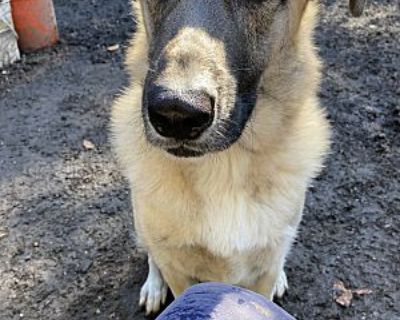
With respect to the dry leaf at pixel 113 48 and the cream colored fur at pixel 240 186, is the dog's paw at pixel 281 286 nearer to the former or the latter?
the cream colored fur at pixel 240 186

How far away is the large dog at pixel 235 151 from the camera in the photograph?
6.41ft

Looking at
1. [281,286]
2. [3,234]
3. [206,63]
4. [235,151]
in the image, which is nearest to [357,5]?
[235,151]

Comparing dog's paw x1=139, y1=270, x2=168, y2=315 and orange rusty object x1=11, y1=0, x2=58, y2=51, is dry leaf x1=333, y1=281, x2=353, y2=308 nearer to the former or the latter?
dog's paw x1=139, y1=270, x2=168, y2=315

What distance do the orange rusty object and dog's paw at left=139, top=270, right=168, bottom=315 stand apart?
201 cm

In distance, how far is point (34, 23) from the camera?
13.4ft

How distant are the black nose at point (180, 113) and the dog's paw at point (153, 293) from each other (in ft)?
3.46

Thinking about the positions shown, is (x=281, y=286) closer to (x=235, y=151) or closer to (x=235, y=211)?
(x=235, y=211)

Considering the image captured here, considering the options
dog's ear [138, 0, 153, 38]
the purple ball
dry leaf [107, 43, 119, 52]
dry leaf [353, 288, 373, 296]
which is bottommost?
dry leaf [353, 288, 373, 296]

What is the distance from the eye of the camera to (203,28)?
188cm

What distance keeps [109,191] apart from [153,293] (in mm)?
708

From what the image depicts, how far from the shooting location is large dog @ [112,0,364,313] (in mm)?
1955

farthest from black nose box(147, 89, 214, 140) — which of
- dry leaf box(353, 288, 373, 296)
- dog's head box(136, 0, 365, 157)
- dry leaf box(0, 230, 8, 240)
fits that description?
dry leaf box(0, 230, 8, 240)

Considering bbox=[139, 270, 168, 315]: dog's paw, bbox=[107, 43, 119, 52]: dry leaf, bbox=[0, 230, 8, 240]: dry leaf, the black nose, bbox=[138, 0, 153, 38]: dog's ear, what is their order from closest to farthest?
the black nose
bbox=[138, 0, 153, 38]: dog's ear
bbox=[139, 270, 168, 315]: dog's paw
bbox=[0, 230, 8, 240]: dry leaf
bbox=[107, 43, 119, 52]: dry leaf

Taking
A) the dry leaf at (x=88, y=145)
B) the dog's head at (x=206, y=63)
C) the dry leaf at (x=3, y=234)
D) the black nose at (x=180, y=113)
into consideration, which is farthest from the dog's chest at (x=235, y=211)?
the dry leaf at (x=88, y=145)
